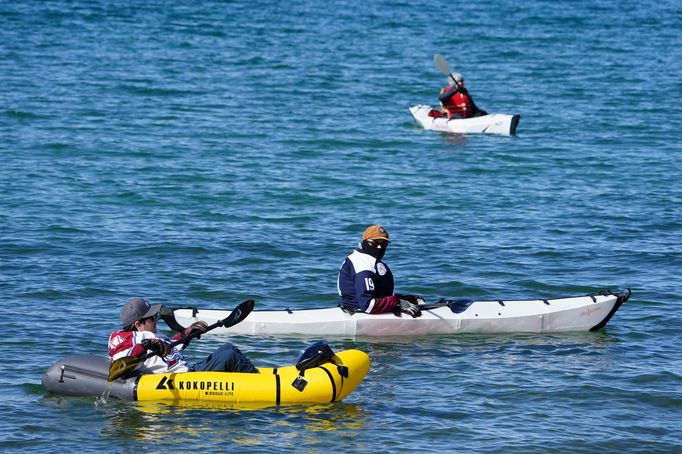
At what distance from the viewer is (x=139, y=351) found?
11508 millimetres

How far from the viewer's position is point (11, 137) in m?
26.6

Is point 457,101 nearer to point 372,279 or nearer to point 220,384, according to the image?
point 372,279

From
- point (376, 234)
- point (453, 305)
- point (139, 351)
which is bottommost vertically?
point (139, 351)

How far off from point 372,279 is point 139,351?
3.52 meters

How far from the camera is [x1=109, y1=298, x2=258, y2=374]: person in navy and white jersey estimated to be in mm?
11508

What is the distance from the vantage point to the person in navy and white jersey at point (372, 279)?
14188 mm

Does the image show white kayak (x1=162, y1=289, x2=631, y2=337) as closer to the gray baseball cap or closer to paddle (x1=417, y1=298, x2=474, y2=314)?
paddle (x1=417, y1=298, x2=474, y2=314)

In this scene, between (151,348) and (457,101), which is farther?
(457,101)

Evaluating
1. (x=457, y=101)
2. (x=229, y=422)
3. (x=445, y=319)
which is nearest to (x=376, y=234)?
(x=445, y=319)

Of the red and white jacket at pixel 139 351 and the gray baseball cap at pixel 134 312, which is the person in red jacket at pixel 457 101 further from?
the gray baseball cap at pixel 134 312

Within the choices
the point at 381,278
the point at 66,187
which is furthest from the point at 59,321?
the point at 66,187

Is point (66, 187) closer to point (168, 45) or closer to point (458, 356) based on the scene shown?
point (458, 356)

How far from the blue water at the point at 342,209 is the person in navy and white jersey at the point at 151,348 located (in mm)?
507

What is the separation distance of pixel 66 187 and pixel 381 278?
390 inches
